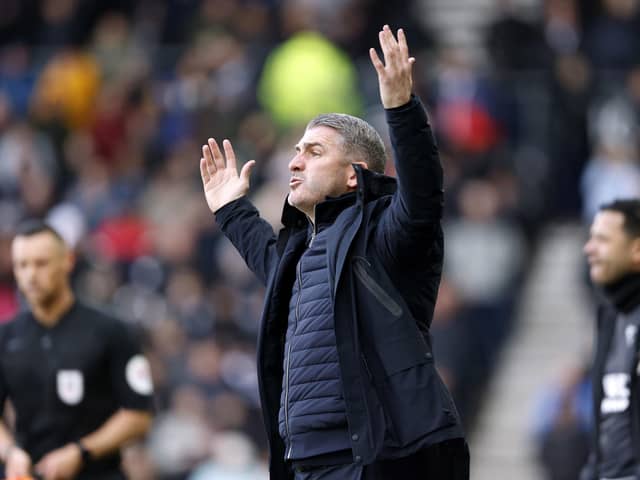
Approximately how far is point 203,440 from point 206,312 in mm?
1346

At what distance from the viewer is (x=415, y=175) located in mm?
5645

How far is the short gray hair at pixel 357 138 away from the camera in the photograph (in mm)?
6258

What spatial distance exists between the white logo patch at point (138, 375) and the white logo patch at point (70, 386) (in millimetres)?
231

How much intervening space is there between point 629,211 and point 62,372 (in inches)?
113

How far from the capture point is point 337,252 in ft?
19.6

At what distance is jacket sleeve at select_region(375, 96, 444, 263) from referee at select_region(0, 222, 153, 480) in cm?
253

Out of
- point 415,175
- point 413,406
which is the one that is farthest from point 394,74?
point 413,406

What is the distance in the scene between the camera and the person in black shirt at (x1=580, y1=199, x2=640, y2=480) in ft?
24.6

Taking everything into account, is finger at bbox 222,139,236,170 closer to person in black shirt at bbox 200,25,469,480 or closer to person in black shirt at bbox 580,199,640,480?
person in black shirt at bbox 200,25,469,480

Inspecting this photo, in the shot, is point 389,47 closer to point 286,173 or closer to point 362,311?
point 362,311

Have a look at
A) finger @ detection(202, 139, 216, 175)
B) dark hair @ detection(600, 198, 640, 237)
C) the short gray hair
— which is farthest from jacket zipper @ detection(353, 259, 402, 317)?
dark hair @ detection(600, 198, 640, 237)

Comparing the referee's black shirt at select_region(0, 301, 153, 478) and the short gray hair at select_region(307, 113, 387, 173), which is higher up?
the short gray hair at select_region(307, 113, 387, 173)

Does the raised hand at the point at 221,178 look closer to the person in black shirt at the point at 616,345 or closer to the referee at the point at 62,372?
the referee at the point at 62,372

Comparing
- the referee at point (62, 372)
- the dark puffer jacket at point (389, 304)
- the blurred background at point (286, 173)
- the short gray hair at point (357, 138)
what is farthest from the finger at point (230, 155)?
the blurred background at point (286, 173)
